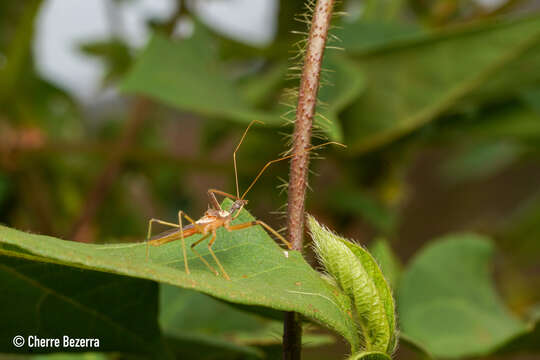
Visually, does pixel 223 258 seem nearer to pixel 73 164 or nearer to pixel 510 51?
pixel 510 51

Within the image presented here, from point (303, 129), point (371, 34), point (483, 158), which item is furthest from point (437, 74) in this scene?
point (483, 158)

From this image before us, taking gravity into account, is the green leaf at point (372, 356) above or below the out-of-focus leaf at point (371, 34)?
below

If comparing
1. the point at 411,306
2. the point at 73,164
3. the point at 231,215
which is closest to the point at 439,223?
the point at 411,306

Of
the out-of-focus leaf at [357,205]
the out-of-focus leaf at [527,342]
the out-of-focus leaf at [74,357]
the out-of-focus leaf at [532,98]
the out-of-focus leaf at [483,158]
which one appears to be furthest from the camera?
the out-of-focus leaf at [483,158]

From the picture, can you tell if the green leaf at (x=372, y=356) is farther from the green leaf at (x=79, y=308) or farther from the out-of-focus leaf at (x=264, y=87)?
the out-of-focus leaf at (x=264, y=87)

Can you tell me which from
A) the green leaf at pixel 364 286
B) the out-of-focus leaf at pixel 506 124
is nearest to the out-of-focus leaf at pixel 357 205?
the out-of-focus leaf at pixel 506 124

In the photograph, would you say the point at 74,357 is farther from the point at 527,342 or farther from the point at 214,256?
the point at 527,342
